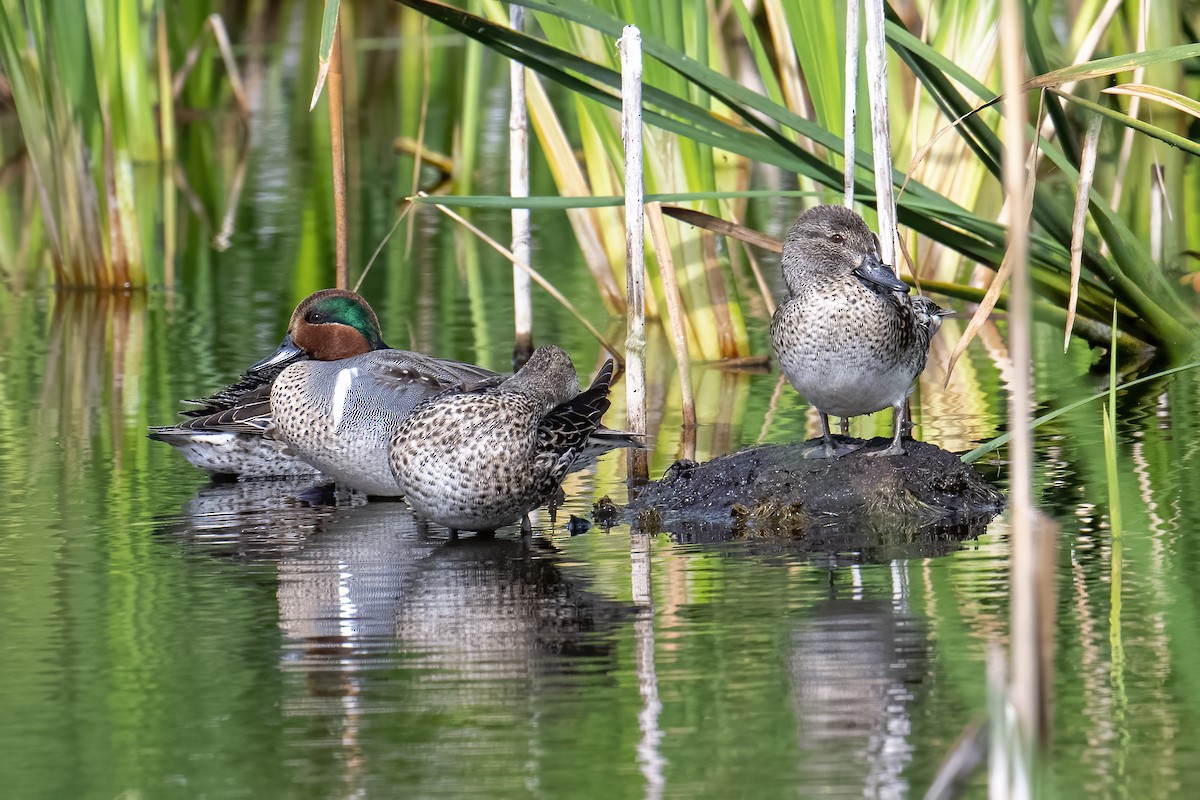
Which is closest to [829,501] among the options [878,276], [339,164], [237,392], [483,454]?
[878,276]

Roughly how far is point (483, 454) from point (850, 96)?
1.73 meters

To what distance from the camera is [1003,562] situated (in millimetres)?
4809

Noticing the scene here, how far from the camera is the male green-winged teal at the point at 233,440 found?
21.7 ft

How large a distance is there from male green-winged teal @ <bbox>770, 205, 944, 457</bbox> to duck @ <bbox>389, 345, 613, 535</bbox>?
2.24 feet

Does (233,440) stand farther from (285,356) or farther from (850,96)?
(850,96)

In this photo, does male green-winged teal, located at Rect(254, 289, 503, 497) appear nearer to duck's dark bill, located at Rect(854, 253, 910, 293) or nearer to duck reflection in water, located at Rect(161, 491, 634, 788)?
duck reflection in water, located at Rect(161, 491, 634, 788)

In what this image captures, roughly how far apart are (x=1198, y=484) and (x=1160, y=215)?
2.99 m

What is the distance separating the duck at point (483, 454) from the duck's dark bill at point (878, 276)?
916 mm

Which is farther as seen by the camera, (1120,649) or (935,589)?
(935,589)

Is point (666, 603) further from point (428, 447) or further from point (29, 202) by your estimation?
point (29, 202)

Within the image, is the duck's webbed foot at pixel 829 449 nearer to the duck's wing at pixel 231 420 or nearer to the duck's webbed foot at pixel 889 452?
the duck's webbed foot at pixel 889 452

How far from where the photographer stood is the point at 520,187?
25.2 feet

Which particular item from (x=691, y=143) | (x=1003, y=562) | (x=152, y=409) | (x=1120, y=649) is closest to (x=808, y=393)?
(x=1003, y=562)

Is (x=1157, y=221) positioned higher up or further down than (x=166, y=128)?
further down
